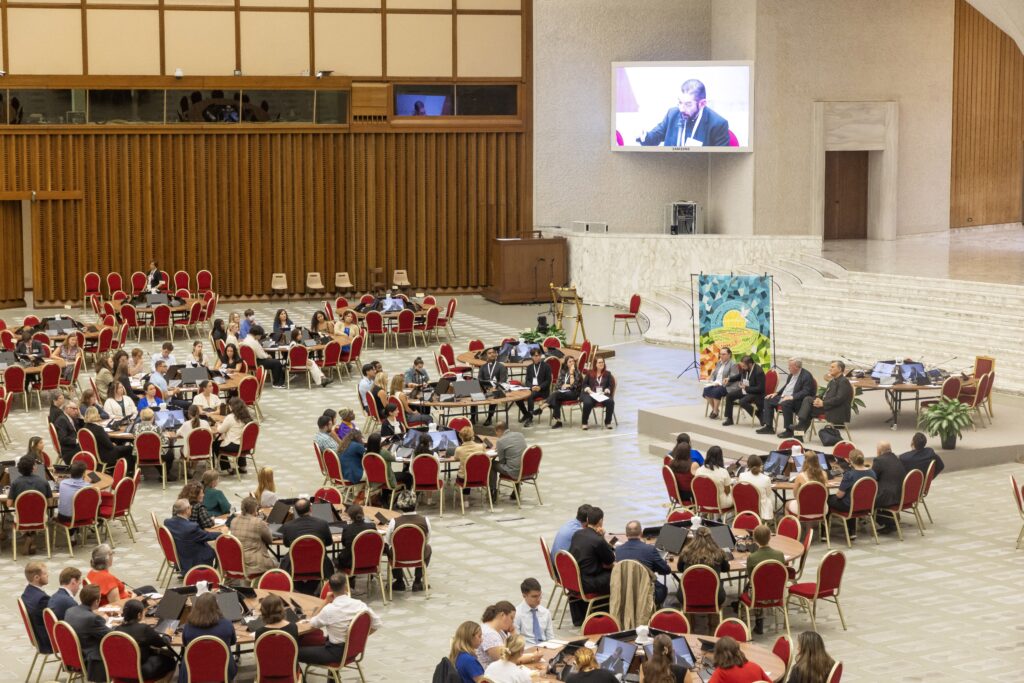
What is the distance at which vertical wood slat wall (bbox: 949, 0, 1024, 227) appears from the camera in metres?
37.3

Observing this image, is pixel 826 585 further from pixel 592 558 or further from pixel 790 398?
pixel 790 398

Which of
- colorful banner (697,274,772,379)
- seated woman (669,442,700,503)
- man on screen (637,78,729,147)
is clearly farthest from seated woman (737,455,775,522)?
man on screen (637,78,729,147)

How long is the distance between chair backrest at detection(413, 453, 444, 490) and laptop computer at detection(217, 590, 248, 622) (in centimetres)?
463

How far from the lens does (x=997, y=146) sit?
38.7 m

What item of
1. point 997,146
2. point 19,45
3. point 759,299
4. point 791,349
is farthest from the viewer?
point 997,146

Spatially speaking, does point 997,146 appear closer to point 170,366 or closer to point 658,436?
point 658,436

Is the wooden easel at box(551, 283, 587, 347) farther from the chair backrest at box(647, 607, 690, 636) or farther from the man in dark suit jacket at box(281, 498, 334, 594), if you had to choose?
the chair backrest at box(647, 607, 690, 636)

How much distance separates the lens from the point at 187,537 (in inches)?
487

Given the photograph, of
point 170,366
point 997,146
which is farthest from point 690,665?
point 997,146

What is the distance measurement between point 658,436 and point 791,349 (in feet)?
22.2

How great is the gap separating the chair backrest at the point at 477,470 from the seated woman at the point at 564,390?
14.9 ft

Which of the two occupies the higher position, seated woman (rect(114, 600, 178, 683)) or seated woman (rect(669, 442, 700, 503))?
seated woman (rect(669, 442, 700, 503))

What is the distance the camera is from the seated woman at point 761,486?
13914mm

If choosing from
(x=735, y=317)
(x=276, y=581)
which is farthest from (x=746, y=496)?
(x=735, y=317)
